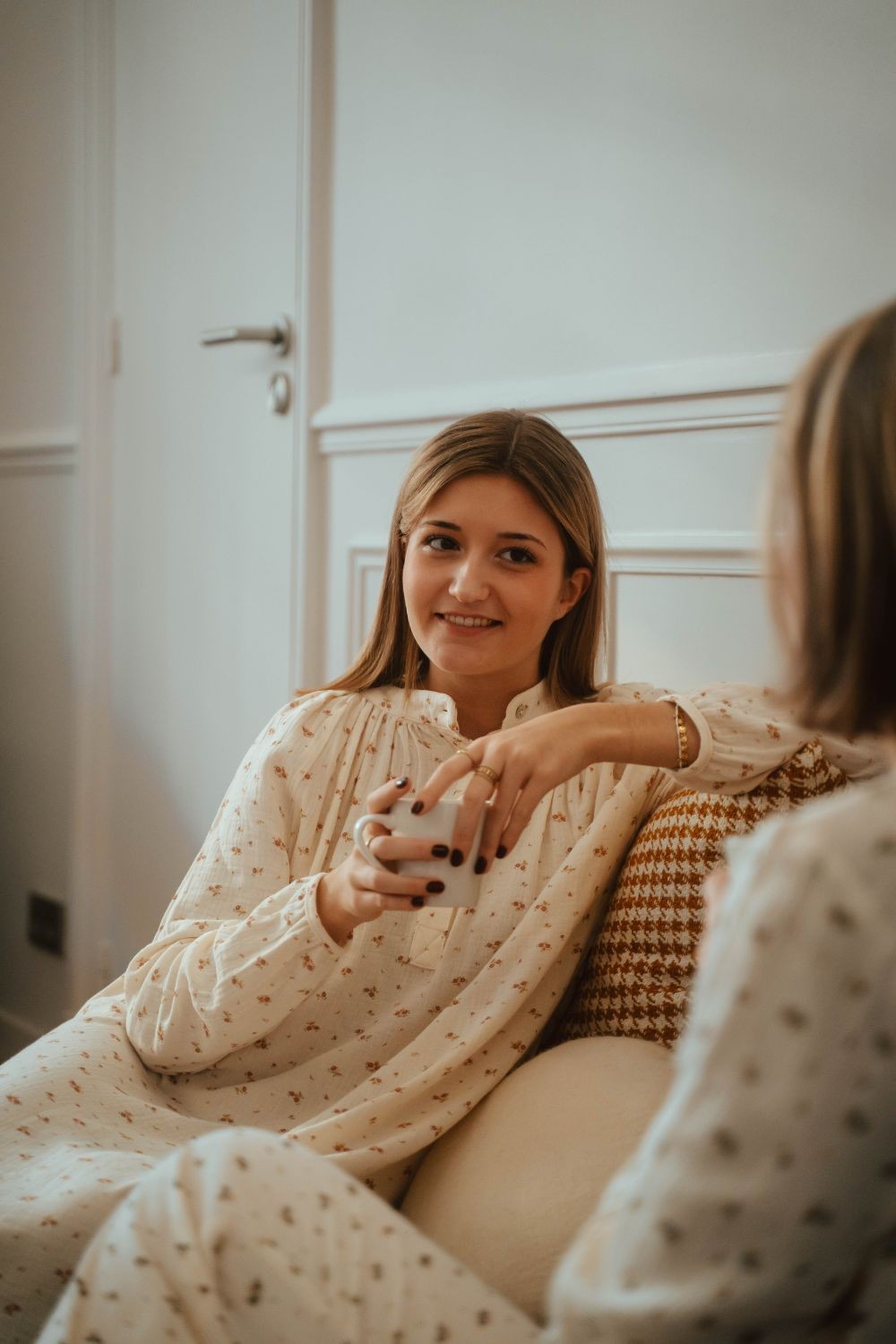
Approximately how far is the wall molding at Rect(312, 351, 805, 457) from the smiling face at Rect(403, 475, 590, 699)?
310 millimetres

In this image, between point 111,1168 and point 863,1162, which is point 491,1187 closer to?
point 111,1168

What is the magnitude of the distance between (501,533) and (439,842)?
0.47m

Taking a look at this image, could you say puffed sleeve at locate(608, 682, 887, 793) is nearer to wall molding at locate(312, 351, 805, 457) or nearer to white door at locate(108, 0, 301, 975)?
wall molding at locate(312, 351, 805, 457)

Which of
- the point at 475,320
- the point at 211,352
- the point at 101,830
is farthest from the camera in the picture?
the point at 101,830

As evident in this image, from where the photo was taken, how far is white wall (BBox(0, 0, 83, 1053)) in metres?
2.82

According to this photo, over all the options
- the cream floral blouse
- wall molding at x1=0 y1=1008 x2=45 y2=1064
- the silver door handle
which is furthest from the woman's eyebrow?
wall molding at x1=0 y1=1008 x2=45 y2=1064

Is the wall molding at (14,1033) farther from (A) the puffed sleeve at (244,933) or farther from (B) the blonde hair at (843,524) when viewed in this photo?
(B) the blonde hair at (843,524)

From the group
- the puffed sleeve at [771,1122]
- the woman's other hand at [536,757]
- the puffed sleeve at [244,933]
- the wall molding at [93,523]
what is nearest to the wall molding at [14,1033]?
the wall molding at [93,523]

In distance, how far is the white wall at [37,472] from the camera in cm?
Result: 282

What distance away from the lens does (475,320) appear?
79.7 inches

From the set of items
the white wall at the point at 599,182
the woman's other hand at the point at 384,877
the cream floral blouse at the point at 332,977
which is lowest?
the cream floral blouse at the point at 332,977

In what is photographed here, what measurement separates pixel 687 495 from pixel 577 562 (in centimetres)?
25

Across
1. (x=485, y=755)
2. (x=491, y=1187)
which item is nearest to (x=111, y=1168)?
(x=491, y=1187)

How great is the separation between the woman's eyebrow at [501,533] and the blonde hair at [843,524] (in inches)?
30.7
